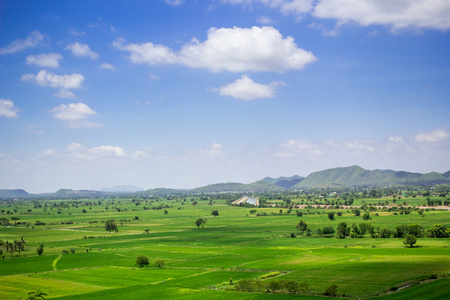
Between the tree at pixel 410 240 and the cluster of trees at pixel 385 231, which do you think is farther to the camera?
the cluster of trees at pixel 385 231

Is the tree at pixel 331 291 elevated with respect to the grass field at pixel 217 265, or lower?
elevated

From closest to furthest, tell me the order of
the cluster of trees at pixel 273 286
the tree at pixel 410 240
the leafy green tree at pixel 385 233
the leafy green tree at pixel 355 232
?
the cluster of trees at pixel 273 286
the tree at pixel 410 240
the leafy green tree at pixel 385 233
the leafy green tree at pixel 355 232

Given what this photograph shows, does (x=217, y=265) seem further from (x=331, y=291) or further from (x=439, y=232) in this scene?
(x=439, y=232)

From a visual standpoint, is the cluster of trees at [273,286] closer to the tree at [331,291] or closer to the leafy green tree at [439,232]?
the tree at [331,291]

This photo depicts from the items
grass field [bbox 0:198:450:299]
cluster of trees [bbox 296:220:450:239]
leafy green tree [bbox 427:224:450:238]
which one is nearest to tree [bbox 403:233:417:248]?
grass field [bbox 0:198:450:299]

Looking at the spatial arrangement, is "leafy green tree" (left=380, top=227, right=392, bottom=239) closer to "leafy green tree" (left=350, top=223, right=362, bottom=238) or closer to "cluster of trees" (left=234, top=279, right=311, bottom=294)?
"leafy green tree" (left=350, top=223, right=362, bottom=238)

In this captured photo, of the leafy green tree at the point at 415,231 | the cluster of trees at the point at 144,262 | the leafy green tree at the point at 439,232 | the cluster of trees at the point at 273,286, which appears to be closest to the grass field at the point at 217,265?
the cluster of trees at the point at 273,286

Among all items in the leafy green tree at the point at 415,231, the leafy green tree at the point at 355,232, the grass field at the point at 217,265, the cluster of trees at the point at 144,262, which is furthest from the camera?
the leafy green tree at the point at 355,232

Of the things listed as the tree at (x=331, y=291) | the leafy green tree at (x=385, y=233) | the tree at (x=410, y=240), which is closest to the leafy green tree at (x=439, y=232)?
the leafy green tree at (x=385, y=233)

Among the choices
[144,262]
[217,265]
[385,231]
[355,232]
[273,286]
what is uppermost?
[385,231]

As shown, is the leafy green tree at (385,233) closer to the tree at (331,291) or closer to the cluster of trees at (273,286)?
the cluster of trees at (273,286)

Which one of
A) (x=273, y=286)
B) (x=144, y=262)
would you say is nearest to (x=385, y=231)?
(x=273, y=286)

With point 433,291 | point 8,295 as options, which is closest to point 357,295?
point 433,291

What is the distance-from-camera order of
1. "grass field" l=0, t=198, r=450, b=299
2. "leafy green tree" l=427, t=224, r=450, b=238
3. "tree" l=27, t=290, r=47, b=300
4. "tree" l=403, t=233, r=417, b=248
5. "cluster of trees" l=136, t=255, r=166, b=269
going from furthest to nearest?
"leafy green tree" l=427, t=224, r=450, b=238
"tree" l=403, t=233, r=417, b=248
"cluster of trees" l=136, t=255, r=166, b=269
"grass field" l=0, t=198, r=450, b=299
"tree" l=27, t=290, r=47, b=300
